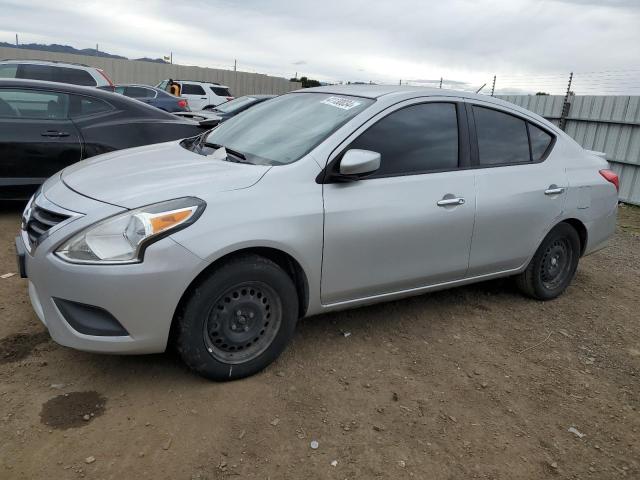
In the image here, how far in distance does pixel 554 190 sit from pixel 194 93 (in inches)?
777

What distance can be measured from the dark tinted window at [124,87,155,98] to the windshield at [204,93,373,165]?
14.4m

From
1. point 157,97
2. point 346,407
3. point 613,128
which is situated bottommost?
point 346,407

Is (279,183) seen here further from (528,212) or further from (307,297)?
(528,212)

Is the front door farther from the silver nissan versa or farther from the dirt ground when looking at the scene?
the dirt ground

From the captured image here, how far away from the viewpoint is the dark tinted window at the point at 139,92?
56.5 feet

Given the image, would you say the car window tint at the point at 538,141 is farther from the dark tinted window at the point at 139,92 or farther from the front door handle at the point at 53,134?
the dark tinted window at the point at 139,92

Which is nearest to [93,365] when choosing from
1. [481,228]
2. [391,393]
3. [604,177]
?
[391,393]

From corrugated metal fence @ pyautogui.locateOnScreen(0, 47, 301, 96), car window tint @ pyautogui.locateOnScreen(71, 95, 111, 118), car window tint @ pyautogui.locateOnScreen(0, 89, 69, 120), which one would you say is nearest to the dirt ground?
car window tint @ pyautogui.locateOnScreen(0, 89, 69, 120)

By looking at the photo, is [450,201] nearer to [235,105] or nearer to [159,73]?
[235,105]

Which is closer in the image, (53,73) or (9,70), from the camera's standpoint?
(9,70)

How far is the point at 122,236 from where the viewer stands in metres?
2.61

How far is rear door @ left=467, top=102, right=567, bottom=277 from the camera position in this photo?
12.7 feet

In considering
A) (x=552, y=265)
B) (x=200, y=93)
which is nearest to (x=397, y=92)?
(x=552, y=265)

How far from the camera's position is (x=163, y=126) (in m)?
5.95
